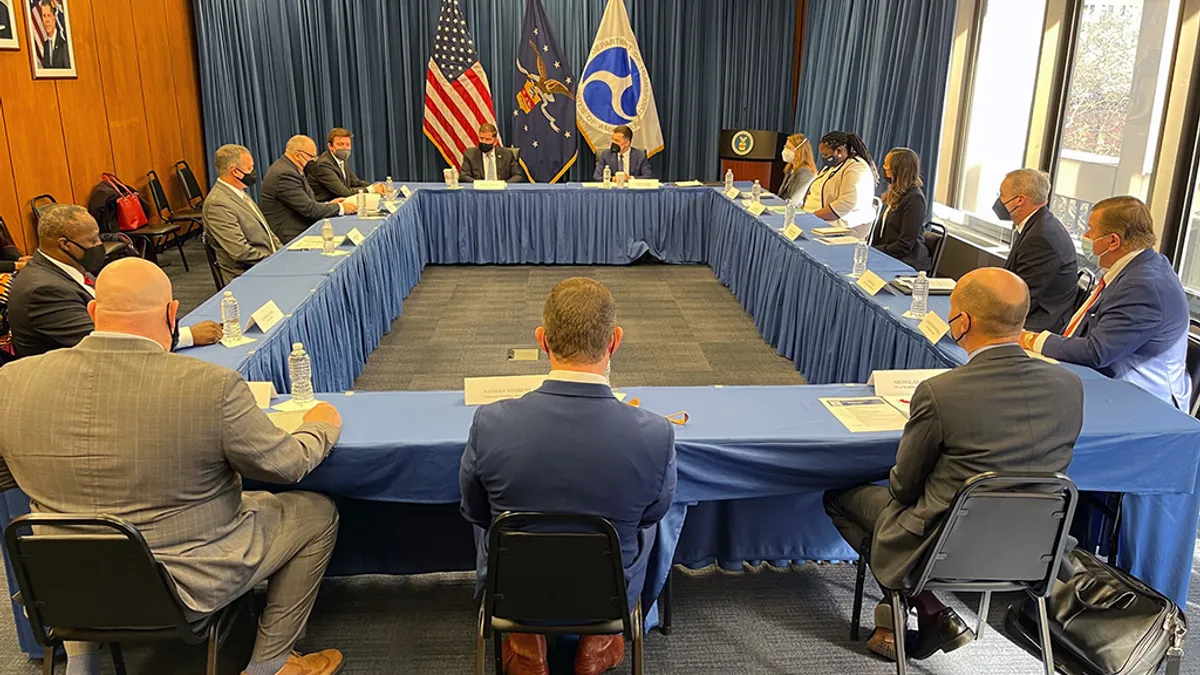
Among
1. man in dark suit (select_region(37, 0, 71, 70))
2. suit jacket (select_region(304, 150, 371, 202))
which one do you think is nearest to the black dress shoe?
suit jacket (select_region(304, 150, 371, 202))

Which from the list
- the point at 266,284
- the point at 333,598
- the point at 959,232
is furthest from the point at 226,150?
the point at 959,232

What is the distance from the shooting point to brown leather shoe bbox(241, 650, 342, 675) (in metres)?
2.24

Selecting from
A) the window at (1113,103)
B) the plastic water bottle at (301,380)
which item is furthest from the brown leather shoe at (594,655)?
the window at (1113,103)

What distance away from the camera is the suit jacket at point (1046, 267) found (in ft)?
11.2

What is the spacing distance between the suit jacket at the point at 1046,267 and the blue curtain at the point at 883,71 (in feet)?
11.0

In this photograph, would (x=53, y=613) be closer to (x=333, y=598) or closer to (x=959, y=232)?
(x=333, y=598)

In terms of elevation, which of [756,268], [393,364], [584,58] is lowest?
[393,364]

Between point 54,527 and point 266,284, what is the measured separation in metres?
2.23

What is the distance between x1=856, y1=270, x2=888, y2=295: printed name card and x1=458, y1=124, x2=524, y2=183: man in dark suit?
4.27 meters

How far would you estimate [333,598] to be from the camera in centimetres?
262

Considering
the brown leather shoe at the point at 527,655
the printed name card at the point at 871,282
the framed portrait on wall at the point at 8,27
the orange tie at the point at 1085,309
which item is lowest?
the brown leather shoe at the point at 527,655

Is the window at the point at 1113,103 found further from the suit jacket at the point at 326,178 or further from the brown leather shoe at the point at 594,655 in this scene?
the suit jacket at the point at 326,178

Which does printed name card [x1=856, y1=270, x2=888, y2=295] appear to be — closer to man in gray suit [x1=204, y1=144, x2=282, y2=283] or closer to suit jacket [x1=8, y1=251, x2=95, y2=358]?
suit jacket [x1=8, y1=251, x2=95, y2=358]

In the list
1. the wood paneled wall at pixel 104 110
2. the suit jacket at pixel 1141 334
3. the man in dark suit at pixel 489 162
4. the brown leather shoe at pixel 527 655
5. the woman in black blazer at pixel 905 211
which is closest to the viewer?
the brown leather shoe at pixel 527 655
